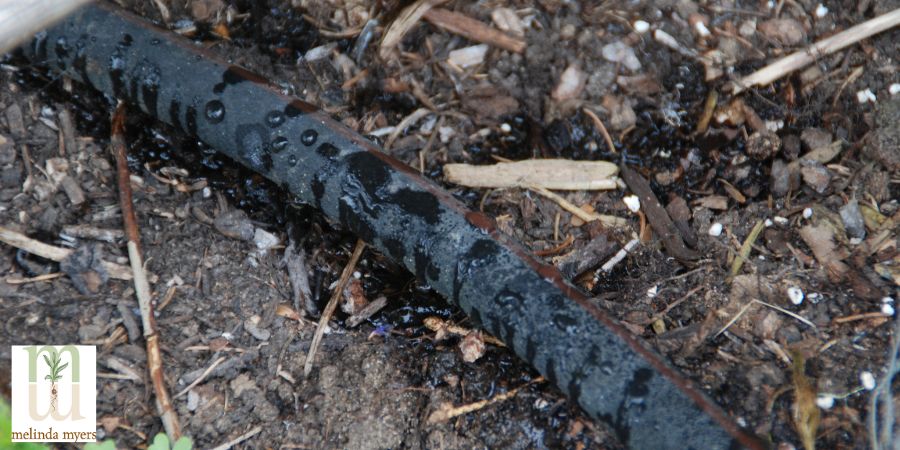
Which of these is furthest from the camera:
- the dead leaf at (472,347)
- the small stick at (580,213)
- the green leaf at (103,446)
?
the small stick at (580,213)

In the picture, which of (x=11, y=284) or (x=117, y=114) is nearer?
(x=11, y=284)

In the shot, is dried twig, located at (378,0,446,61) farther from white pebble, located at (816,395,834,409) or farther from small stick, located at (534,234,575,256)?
white pebble, located at (816,395,834,409)

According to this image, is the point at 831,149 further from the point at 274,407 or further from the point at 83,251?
the point at 83,251

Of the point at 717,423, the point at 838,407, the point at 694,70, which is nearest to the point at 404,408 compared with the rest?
the point at 717,423

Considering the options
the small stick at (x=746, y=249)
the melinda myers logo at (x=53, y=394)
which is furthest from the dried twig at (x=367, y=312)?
the small stick at (x=746, y=249)

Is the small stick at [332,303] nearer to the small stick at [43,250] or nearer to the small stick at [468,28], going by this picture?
the small stick at [43,250]

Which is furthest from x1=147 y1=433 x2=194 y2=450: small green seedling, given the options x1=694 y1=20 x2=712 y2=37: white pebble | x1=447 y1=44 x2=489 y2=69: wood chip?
x1=694 y1=20 x2=712 y2=37: white pebble

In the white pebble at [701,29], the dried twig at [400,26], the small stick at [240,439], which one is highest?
the white pebble at [701,29]
